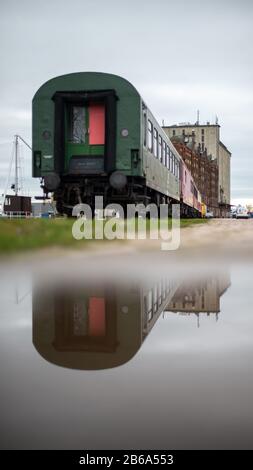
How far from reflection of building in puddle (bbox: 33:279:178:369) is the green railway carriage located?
9.30 metres

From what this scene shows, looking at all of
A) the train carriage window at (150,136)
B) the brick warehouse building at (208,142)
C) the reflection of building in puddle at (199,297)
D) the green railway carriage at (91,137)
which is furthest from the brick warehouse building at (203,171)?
the reflection of building in puddle at (199,297)

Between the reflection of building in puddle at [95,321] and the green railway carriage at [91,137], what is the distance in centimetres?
930

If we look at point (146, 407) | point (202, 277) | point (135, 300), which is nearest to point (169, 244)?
point (202, 277)

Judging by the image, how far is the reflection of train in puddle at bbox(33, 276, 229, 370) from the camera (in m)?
2.46

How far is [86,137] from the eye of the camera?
13477 mm

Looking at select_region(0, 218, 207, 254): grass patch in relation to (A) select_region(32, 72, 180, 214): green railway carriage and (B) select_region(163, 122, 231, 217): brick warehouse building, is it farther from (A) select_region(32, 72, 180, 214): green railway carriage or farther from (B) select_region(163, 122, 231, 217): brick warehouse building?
(B) select_region(163, 122, 231, 217): brick warehouse building

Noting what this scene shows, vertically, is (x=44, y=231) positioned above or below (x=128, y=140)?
below

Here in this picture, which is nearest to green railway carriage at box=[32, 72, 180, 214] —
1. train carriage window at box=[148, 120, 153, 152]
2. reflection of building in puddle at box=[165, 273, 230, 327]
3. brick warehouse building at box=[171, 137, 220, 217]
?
train carriage window at box=[148, 120, 153, 152]

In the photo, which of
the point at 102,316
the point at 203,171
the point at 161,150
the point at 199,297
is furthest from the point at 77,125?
the point at 203,171

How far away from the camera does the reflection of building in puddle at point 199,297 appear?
3.32m

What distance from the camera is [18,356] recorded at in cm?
244

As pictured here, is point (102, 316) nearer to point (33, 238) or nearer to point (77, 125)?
point (33, 238)

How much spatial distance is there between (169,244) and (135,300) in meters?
3.44

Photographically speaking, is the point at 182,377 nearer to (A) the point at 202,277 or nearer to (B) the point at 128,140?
(A) the point at 202,277
